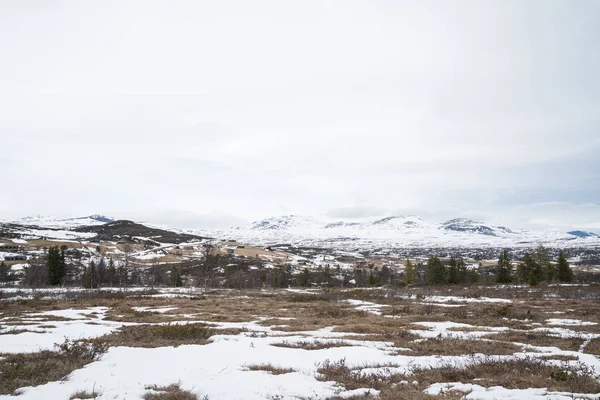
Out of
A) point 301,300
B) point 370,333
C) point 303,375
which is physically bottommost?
point 301,300

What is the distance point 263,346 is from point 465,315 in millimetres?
17315

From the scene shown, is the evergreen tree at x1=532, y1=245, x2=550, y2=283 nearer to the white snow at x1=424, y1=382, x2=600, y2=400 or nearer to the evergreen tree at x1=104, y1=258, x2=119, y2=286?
the white snow at x1=424, y1=382, x2=600, y2=400

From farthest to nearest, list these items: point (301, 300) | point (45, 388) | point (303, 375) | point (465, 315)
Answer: point (301, 300)
point (465, 315)
point (303, 375)
point (45, 388)

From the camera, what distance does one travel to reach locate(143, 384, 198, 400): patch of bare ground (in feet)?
26.9

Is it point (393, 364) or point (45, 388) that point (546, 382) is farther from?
point (45, 388)

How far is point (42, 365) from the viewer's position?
10.6 metres

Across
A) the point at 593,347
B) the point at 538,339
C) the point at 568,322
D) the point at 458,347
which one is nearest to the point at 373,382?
the point at 458,347

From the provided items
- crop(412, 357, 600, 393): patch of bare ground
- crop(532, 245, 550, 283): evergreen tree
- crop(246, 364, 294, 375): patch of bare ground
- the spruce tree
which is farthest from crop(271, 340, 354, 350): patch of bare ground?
crop(532, 245, 550, 283): evergreen tree

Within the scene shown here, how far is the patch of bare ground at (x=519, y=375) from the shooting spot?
8789 mm

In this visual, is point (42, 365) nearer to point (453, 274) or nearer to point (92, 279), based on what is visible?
point (92, 279)

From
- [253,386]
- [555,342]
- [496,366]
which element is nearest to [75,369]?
[253,386]

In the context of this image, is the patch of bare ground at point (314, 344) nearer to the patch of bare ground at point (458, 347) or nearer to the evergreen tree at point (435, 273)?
the patch of bare ground at point (458, 347)

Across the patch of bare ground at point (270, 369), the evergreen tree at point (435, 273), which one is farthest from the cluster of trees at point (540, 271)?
the patch of bare ground at point (270, 369)

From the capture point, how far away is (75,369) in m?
10.7
